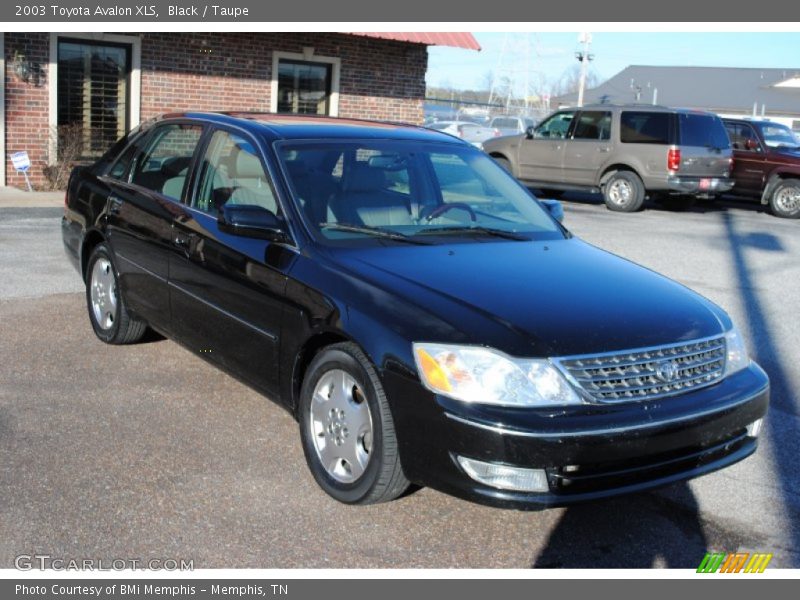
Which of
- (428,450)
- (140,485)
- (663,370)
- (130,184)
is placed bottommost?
(140,485)

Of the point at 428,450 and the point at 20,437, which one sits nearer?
the point at 428,450

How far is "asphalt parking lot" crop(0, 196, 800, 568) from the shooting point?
3842 mm

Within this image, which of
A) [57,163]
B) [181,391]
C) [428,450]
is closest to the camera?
[428,450]

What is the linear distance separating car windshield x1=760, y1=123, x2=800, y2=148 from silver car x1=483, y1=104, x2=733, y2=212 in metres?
1.72

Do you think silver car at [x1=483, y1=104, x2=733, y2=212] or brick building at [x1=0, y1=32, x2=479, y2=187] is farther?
silver car at [x1=483, y1=104, x2=733, y2=212]

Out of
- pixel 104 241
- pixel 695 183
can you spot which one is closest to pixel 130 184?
pixel 104 241

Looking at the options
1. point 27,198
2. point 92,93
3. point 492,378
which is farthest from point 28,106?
point 492,378

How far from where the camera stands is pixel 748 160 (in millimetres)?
18359

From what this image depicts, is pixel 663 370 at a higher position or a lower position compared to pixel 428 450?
higher

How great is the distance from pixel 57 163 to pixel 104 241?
953 cm

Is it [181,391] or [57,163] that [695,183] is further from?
[181,391]

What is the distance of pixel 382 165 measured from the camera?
5.28 m

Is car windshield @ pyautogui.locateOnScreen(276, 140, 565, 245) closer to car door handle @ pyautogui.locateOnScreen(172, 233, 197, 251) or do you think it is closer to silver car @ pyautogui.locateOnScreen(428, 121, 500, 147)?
car door handle @ pyautogui.locateOnScreen(172, 233, 197, 251)

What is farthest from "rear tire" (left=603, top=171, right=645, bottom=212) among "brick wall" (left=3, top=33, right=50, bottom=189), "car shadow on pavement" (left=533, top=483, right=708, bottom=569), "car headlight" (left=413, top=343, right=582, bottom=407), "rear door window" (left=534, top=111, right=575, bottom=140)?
"car headlight" (left=413, top=343, right=582, bottom=407)
